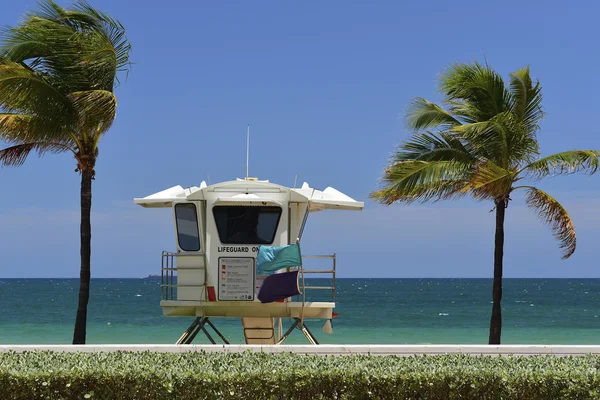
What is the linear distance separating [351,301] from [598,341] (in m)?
39.9

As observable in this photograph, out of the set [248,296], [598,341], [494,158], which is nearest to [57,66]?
[248,296]

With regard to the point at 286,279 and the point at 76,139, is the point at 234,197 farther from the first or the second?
the point at 76,139

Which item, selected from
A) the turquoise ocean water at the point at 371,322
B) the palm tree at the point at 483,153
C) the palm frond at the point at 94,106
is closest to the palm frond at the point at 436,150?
the palm tree at the point at 483,153

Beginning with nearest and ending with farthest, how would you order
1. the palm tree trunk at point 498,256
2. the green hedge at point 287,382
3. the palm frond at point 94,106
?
the green hedge at point 287,382, the palm frond at point 94,106, the palm tree trunk at point 498,256

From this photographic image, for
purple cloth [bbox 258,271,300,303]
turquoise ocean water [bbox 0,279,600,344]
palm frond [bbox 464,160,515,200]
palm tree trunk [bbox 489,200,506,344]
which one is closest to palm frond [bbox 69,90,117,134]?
purple cloth [bbox 258,271,300,303]

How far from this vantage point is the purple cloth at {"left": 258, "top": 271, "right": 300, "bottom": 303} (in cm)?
1510

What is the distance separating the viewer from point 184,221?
15719 millimetres

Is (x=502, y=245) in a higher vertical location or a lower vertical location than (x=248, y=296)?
higher

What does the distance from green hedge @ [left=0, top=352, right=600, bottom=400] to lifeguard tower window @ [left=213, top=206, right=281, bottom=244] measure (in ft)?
22.8

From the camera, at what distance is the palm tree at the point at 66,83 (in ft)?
50.4

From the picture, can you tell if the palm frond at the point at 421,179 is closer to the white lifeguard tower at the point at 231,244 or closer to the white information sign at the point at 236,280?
the white lifeguard tower at the point at 231,244

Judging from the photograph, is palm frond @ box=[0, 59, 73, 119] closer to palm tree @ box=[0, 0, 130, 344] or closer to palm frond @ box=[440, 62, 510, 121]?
palm tree @ box=[0, 0, 130, 344]

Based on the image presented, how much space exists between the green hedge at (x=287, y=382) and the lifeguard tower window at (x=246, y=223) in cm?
694

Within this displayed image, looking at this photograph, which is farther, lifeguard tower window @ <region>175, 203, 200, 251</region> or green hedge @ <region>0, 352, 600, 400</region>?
lifeguard tower window @ <region>175, 203, 200, 251</region>
